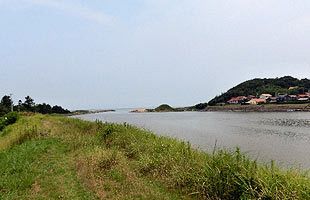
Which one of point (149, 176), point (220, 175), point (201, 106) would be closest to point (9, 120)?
point (149, 176)

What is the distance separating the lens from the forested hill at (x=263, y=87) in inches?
4818

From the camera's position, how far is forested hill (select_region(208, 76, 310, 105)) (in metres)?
122

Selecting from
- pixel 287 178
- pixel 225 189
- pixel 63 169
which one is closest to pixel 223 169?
pixel 225 189

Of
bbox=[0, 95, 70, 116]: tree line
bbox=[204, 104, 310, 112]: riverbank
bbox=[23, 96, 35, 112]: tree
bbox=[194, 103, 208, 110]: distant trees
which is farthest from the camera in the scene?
bbox=[194, 103, 208, 110]: distant trees

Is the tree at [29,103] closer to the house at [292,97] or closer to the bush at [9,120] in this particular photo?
the bush at [9,120]

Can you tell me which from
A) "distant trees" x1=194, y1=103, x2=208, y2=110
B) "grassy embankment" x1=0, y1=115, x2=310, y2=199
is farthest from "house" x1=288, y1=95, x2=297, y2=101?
"grassy embankment" x1=0, y1=115, x2=310, y2=199

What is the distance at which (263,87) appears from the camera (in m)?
127

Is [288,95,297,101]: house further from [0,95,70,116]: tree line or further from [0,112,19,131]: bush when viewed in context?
[0,112,19,131]: bush

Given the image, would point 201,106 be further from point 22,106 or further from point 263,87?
point 22,106

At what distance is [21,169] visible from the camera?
1027 cm

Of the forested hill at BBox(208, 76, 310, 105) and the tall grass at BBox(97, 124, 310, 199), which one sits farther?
the forested hill at BBox(208, 76, 310, 105)

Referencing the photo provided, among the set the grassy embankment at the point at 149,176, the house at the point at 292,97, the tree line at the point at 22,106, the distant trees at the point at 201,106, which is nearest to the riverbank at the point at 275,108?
the house at the point at 292,97

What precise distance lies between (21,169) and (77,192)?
3166 mm

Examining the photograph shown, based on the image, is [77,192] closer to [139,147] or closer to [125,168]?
[125,168]
